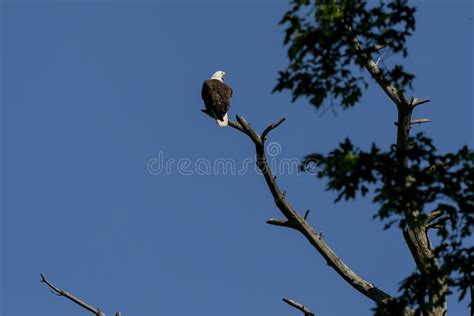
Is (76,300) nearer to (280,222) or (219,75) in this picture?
(280,222)

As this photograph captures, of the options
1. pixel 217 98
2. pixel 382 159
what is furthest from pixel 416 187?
pixel 217 98

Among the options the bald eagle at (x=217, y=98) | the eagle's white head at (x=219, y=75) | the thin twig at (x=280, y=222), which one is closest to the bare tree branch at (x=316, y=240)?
the thin twig at (x=280, y=222)

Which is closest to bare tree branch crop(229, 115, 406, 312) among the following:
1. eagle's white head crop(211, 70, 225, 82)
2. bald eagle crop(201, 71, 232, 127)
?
bald eagle crop(201, 71, 232, 127)

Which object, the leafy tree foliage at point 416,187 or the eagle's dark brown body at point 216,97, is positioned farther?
the eagle's dark brown body at point 216,97

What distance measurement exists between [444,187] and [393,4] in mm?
1578

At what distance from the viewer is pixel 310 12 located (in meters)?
7.01

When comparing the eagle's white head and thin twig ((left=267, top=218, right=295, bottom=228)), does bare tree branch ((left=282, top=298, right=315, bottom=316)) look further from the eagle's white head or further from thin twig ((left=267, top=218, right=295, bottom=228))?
the eagle's white head

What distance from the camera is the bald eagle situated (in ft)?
40.8

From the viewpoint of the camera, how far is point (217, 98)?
1285cm

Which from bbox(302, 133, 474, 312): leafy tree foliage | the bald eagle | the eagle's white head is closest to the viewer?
bbox(302, 133, 474, 312): leafy tree foliage

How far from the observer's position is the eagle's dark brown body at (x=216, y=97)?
494 inches

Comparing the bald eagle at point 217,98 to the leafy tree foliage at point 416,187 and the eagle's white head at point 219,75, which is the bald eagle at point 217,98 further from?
the leafy tree foliage at point 416,187

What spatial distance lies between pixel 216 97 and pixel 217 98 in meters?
0.05

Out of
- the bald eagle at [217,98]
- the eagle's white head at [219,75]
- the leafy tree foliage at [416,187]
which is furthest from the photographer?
the eagle's white head at [219,75]
